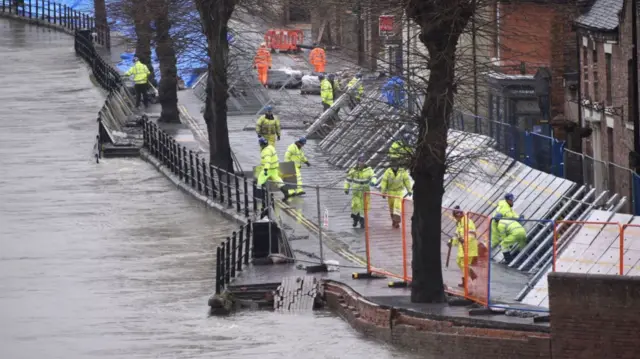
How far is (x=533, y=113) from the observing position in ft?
147

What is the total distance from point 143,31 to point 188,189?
564 inches

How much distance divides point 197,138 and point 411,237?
22288mm

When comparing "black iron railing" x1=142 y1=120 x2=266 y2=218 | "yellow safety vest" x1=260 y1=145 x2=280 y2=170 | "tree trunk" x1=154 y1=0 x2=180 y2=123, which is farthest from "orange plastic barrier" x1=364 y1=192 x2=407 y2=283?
"tree trunk" x1=154 y1=0 x2=180 y2=123

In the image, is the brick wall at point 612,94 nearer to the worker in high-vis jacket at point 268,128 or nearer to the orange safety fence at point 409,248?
the orange safety fence at point 409,248

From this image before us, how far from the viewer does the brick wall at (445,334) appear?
21719 mm

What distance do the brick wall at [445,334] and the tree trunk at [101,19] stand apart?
41.5 metres

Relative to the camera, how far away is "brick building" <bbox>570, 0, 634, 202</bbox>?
36781 millimetres

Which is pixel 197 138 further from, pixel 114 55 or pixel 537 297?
pixel 537 297

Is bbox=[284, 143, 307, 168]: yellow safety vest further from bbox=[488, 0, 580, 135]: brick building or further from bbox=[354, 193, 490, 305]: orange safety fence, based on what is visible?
bbox=[354, 193, 490, 305]: orange safety fence

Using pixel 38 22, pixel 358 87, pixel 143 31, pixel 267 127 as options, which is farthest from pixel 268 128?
pixel 38 22

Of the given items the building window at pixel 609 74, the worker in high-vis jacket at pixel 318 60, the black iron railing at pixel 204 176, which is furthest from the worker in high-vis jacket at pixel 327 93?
the building window at pixel 609 74

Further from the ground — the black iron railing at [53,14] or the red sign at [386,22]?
the red sign at [386,22]

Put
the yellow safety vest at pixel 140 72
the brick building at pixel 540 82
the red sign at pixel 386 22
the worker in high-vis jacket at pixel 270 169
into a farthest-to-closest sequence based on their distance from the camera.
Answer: the yellow safety vest at pixel 140 72 → the brick building at pixel 540 82 → the worker in high-vis jacket at pixel 270 169 → the red sign at pixel 386 22

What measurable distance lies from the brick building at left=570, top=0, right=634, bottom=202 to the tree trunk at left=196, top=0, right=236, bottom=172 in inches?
357
